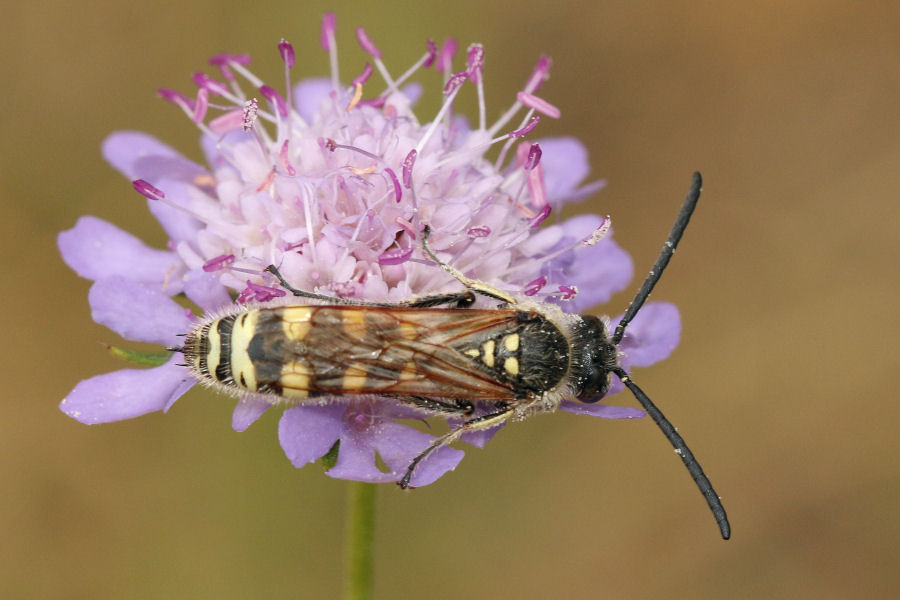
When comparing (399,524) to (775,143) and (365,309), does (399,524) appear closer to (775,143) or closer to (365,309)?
(365,309)

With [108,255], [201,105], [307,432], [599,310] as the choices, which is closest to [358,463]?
[307,432]

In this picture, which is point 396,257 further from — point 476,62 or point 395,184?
point 476,62

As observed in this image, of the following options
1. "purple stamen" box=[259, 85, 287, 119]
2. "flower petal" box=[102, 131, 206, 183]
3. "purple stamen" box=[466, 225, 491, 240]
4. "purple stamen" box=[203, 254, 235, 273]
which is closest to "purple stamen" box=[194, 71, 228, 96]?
"purple stamen" box=[259, 85, 287, 119]

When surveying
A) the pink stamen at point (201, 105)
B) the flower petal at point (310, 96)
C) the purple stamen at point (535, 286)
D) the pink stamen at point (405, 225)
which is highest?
the pink stamen at point (201, 105)

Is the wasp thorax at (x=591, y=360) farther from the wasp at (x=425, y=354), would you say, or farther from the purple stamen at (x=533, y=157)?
the purple stamen at (x=533, y=157)

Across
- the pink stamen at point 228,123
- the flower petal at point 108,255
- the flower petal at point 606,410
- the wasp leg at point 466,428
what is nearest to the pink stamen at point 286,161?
the pink stamen at point 228,123

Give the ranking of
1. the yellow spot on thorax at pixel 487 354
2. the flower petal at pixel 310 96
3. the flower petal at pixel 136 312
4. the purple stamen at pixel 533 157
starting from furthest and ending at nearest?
the flower petal at pixel 310 96
the purple stamen at pixel 533 157
the flower petal at pixel 136 312
the yellow spot on thorax at pixel 487 354

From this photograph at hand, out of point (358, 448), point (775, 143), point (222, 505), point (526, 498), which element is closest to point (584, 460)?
point (526, 498)
